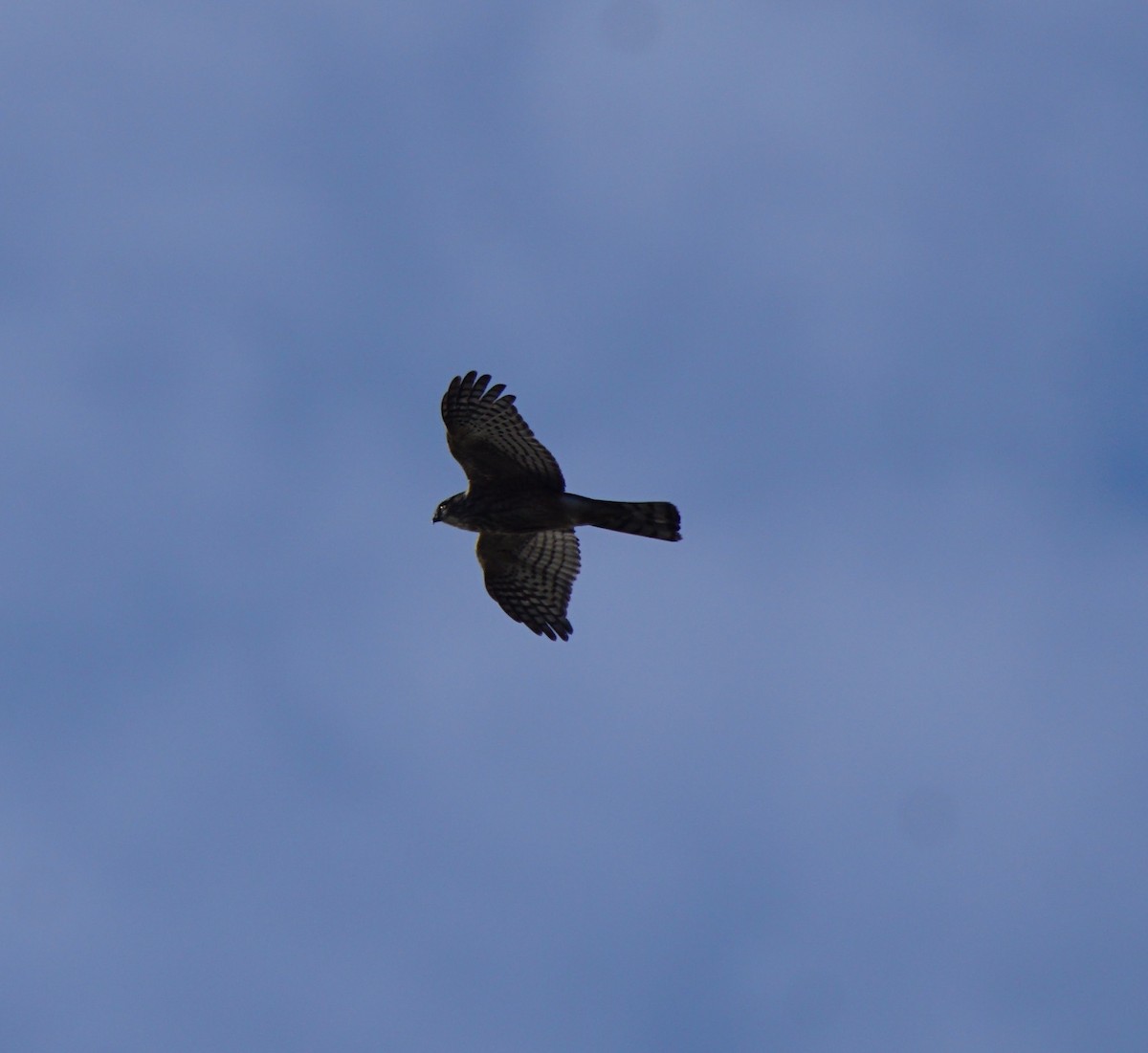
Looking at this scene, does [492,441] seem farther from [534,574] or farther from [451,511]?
[534,574]

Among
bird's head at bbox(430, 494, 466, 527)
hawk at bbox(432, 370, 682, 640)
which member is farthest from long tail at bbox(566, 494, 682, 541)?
bird's head at bbox(430, 494, 466, 527)

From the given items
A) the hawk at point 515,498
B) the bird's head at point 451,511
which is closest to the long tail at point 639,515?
the hawk at point 515,498

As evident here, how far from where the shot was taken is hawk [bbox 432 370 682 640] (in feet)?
68.8

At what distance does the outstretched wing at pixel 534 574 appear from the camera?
2258 centimetres

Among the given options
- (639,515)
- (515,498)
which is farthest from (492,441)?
(639,515)

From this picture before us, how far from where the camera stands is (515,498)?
70.5 ft

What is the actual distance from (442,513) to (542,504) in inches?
49.7

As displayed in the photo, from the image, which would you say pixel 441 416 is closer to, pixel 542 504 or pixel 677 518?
pixel 542 504

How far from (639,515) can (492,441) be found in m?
1.89

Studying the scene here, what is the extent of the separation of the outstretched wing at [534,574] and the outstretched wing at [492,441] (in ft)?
4.31

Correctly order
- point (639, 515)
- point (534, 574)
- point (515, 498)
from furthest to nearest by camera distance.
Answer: point (534, 574)
point (515, 498)
point (639, 515)

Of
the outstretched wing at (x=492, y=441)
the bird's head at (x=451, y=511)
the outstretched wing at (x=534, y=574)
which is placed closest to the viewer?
the outstretched wing at (x=492, y=441)

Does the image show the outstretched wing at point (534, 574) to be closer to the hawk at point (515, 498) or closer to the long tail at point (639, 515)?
the hawk at point (515, 498)

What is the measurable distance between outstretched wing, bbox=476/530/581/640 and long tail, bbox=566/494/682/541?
1.44 metres
